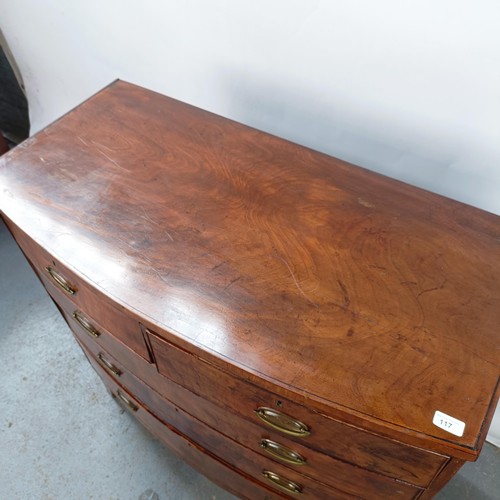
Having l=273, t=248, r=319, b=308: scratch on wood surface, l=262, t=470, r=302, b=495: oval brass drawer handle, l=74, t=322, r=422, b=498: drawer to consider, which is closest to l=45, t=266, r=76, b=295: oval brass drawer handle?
l=74, t=322, r=422, b=498: drawer

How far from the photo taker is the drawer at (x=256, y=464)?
608 mm

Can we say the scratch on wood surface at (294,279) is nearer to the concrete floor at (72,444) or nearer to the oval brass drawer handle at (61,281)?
the oval brass drawer handle at (61,281)

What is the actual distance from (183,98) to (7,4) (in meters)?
0.80

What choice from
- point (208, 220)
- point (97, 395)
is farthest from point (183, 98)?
point (97, 395)

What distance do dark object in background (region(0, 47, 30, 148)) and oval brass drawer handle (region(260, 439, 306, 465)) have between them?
168 cm

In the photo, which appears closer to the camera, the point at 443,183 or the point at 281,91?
the point at 443,183

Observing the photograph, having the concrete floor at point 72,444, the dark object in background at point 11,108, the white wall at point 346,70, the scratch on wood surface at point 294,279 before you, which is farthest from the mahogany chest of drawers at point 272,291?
the dark object in background at point 11,108

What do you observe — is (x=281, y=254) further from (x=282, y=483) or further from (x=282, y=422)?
(x=282, y=483)

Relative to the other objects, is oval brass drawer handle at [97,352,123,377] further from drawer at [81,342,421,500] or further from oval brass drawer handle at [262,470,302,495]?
oval brass drawer handle at [262,470,302,495]

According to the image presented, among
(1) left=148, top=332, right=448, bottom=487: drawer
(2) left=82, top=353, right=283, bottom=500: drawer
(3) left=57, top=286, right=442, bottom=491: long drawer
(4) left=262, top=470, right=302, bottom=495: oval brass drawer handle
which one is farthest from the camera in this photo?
(2) left=82, top=353, right=283, bottom=500: drawer

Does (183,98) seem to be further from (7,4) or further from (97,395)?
(97,395)

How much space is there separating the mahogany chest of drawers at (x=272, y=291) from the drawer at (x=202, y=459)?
0.01m

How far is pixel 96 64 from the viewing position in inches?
53.8

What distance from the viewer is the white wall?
0.70 meters
